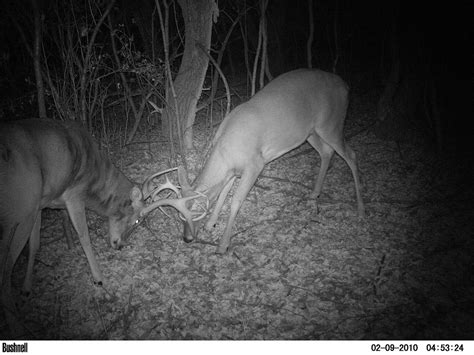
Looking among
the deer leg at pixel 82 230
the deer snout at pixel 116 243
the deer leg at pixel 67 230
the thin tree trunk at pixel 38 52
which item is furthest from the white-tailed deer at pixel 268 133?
the thin tree trunk at pixel 38 52

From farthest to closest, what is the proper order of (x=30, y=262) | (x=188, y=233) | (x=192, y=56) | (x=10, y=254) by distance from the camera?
(x=192, y=56) < (x=188, y=233) < (x=30, y=262) < (x=10, y=254)

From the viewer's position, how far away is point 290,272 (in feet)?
14.7

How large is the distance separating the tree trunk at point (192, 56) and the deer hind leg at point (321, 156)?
2.41 m

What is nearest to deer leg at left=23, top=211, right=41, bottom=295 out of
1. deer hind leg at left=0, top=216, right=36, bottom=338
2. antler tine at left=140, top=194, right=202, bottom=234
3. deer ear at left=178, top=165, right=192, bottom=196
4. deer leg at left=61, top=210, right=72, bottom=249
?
deer leg at left=61, top=210, right=72, bottom=249

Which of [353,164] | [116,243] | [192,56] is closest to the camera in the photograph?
[116,243]

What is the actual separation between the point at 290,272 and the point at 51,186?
10.0 feet

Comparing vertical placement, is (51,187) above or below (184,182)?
above

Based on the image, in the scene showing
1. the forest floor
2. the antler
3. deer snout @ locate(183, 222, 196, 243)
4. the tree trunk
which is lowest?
the forest floor

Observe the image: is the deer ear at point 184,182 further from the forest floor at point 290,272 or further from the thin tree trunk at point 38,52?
the thin tree trunk at point 38,52

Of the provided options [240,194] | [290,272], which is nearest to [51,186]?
[240,194]

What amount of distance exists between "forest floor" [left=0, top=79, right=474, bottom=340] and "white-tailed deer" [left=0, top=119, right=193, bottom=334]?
41cm

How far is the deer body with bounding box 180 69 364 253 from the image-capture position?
4875 mm

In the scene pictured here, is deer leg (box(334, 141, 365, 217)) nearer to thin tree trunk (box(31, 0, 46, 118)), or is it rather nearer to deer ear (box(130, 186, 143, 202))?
deer ear (box(130, 186, 143, 202))

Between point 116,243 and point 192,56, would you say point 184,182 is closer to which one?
point 116,243
